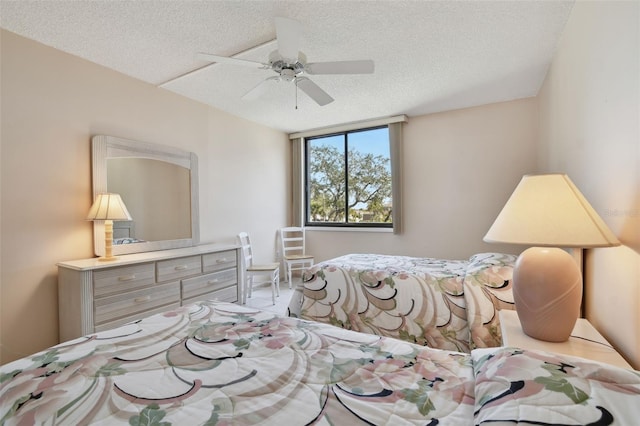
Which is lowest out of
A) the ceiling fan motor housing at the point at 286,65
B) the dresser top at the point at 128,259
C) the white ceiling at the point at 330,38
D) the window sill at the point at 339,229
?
the dresser top at the point at 128,259

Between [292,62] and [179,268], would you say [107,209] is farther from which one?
[292,62]

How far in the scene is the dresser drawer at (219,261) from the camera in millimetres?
3043

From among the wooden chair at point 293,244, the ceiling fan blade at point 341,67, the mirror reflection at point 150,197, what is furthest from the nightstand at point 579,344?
the wooden chair at point 293,244

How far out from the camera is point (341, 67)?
2.04 meters

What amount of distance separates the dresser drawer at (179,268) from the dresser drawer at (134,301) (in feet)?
0.24

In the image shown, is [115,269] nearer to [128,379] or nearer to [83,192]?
[83,192]

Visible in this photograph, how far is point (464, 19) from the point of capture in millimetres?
2025

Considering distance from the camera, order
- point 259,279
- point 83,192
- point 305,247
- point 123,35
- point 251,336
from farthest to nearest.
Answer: point 305,247, point 259,279, point 83,192, point 123,35, point 251,336

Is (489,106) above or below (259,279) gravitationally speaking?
above

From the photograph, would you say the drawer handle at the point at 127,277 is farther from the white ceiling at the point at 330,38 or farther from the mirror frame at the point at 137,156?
the white ceiling at the point at 330,38

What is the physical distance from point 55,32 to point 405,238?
13.1ft

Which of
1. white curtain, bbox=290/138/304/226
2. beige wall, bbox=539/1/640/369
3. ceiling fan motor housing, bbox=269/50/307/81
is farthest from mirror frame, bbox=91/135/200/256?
beige wall, bbox=539/1/640/369

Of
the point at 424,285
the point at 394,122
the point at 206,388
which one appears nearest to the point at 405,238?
the point at 394,122

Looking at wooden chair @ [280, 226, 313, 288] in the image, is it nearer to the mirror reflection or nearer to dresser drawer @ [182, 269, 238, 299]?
dresser drawer @ [182, 269, 238, 299]
